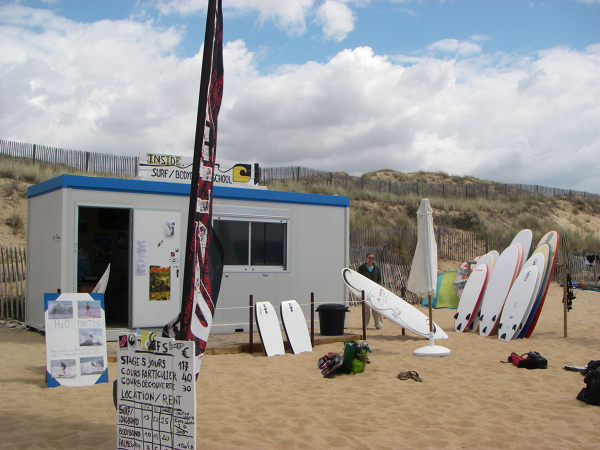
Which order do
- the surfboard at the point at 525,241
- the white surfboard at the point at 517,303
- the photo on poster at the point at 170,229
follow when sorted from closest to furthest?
the photo on poster at the point at 170,229
the white surfboard at the point at 517,303
the surfboard at the point at 525,241

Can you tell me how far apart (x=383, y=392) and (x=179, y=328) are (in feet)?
11.0

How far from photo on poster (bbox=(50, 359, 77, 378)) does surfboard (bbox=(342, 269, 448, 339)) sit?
5.20 m

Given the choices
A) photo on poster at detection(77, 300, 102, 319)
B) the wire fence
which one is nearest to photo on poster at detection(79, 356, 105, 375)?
photo on poster at detection(77, 300, 102, 319)

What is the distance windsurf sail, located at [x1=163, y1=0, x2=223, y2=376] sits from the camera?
3551 mm

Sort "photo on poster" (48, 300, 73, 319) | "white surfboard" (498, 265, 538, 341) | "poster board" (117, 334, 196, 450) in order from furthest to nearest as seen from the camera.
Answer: "white surfboard" (498, 265, 538, 341)
"photo on poster" (48, 300, 73, 319)
"poster board" (117, 334, 196, 450)

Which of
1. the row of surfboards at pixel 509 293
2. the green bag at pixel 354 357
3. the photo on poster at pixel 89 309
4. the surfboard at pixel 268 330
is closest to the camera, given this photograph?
the photo on poster at pixel 89 309

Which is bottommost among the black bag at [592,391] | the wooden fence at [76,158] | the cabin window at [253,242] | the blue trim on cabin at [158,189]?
the black bag at [592,391]

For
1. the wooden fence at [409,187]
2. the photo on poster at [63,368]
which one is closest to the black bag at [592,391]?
the photo on poster at [63,368]

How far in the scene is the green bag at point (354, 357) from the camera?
7055 millimetres

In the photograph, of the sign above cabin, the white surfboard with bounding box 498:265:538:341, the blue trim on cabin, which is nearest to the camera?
the blue trim on cabin

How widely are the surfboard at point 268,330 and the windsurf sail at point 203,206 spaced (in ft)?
14.7

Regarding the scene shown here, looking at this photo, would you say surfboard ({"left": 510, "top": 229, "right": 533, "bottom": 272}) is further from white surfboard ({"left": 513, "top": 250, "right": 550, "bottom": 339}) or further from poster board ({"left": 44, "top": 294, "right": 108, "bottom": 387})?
poster board ({"left": 44, "top": 294, "right": 108, "bottom": 387})

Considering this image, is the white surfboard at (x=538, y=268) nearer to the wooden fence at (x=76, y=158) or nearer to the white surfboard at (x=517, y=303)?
the white surfboard at (x=517, y=303)

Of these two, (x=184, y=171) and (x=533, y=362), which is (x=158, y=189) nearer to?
(x=184, y=171)
